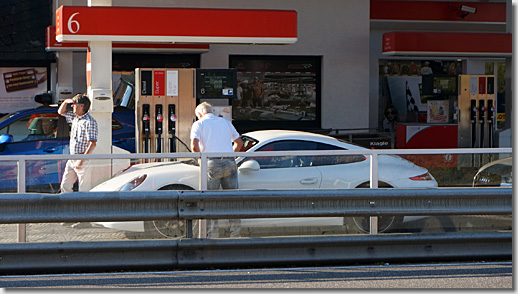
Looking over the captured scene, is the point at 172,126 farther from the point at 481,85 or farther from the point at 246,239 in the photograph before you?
the point at 481,85

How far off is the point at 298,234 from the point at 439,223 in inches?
56.3

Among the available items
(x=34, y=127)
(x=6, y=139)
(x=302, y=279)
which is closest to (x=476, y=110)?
(x=34, y=127)

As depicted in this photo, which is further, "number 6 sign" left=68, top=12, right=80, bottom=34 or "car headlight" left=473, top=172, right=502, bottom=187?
"number 6 sign" left=68, top=12, right=80, bottom=34

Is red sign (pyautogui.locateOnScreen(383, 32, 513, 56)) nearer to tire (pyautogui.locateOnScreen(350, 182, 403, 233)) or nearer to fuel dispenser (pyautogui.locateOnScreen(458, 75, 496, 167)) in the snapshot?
fuel dispenser (pyautogui.locateOnScreen(458, 75, 496, 167))

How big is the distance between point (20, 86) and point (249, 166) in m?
13.8

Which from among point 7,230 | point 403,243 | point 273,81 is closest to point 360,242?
point 403,243

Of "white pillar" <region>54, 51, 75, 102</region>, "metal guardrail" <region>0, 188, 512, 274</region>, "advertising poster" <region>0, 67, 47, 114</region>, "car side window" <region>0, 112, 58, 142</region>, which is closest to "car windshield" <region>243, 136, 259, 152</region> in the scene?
"metal guardrail" <region>0, 188, 512, 274</region>

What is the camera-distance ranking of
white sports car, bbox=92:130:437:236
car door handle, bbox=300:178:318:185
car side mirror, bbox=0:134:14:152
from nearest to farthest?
white sports car, bbox=92:130:437:236 → car door handle, bbox=300:178:318:185 → car side mirror, bbox=0:134:14:152

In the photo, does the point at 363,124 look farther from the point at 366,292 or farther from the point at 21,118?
the point at 366,292

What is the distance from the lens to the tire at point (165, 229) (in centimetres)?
723

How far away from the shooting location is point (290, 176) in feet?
24.3

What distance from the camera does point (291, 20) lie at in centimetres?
1232

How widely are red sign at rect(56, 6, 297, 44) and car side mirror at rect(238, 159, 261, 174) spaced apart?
505 cm

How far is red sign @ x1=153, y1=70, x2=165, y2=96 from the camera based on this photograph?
13.1 m
